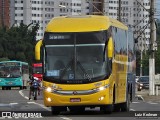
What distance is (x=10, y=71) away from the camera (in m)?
68.0

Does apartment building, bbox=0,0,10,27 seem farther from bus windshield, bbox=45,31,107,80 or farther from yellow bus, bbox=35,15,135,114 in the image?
bus windshield, bbox=45,31,107,80

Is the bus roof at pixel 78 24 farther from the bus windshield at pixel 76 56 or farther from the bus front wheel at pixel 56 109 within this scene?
the bus front wheel at pixel 56 109

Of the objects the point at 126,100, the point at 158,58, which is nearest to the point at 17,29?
the point at 158,58

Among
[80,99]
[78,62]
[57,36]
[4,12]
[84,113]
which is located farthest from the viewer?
[4,12]

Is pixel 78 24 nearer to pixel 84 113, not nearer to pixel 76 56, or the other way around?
pixel 76 56

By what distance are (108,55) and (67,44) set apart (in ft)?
4.93

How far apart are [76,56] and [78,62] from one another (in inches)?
9.1

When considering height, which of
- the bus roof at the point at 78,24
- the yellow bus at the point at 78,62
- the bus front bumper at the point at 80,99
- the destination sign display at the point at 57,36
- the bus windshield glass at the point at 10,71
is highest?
the bus roof at the point at 78,24

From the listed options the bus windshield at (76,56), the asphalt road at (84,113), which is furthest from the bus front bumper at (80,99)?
the bus windshield at (76,56)

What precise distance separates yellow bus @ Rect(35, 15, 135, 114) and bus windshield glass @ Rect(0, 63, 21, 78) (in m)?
42.9

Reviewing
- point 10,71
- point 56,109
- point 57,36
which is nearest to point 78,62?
point 57,36

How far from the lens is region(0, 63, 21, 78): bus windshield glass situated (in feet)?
221

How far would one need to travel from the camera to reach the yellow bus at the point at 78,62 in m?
23.2

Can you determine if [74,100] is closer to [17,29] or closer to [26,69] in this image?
[26,69]
